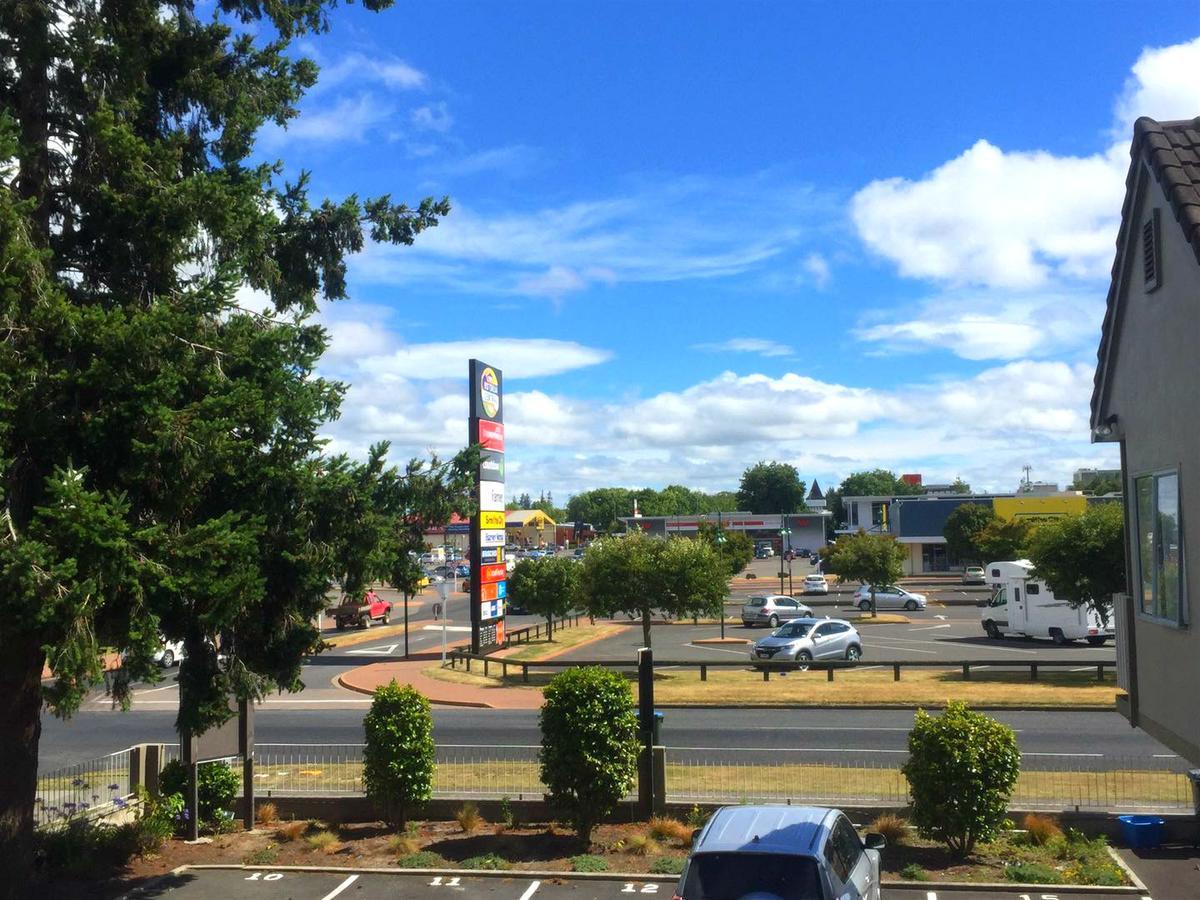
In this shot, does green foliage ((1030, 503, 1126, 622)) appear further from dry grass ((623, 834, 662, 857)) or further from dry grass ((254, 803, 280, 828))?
dry grass ((254, 803, 280, 828))

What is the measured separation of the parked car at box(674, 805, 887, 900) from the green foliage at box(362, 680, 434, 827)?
6240mm

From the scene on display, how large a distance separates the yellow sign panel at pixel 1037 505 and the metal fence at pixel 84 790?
68788mm

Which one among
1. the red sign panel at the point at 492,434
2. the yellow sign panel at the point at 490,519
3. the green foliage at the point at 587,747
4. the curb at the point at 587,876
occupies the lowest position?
the curb at the point at 587,876

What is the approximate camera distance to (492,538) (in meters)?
36.5

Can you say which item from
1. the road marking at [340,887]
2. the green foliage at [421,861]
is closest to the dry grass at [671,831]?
the green foliage at [421,861]

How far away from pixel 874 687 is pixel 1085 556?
24.4 feet

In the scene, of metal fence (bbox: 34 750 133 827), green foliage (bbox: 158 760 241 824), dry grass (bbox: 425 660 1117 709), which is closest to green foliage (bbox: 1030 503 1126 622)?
dry grass (bbox: 425 660 1117 709)

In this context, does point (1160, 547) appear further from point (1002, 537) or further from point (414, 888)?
point (1002, 537)

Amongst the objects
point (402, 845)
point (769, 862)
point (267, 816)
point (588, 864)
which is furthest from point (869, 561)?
point (769, 862)

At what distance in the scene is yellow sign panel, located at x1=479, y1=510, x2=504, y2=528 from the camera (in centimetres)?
3601

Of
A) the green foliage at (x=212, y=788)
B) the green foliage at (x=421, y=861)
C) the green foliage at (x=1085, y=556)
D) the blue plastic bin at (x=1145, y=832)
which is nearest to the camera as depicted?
the blue plastic bin at (x=1145, y=832)

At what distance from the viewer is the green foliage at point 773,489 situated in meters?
163

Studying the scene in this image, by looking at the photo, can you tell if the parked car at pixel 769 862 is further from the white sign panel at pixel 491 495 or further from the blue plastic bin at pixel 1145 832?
the white sign panel at pixel 491 495

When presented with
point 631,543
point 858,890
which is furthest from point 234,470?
point 631,543
